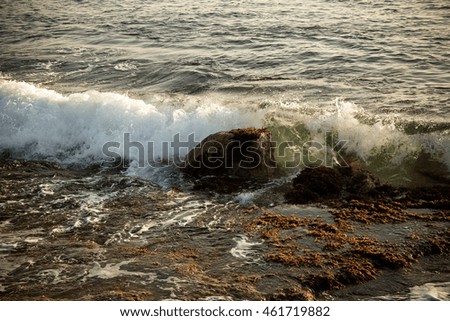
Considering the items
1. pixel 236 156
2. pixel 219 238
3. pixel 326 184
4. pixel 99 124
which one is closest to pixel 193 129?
pixel 236 156

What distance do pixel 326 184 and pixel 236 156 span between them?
1.50m

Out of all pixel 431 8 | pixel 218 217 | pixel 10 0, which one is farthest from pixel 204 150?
pixel 10 0

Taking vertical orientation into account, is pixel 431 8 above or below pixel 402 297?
above

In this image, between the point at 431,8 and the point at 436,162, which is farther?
the point at 431,8

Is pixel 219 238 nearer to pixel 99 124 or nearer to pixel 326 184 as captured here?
pixel 326 184

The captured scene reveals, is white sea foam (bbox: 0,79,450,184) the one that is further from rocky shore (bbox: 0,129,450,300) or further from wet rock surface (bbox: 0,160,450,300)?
wet rock surface (bbox: 0,160,450,300)

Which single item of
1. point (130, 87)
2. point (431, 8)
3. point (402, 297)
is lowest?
point (402, 297)

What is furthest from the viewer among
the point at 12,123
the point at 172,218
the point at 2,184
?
the point at 12,123

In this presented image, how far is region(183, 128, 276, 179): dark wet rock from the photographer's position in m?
7.38

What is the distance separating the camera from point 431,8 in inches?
629

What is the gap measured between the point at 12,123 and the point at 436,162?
8.18m

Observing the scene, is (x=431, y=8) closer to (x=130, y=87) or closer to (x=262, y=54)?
(x=262, y=54)

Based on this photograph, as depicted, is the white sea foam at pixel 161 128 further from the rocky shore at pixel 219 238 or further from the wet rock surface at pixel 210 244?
the wet rock surface at pixel 210 244

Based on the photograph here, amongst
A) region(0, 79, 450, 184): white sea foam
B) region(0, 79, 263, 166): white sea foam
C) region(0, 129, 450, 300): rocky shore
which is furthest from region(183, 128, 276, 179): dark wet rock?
region(0, 79, 263, 166): white sea foam
